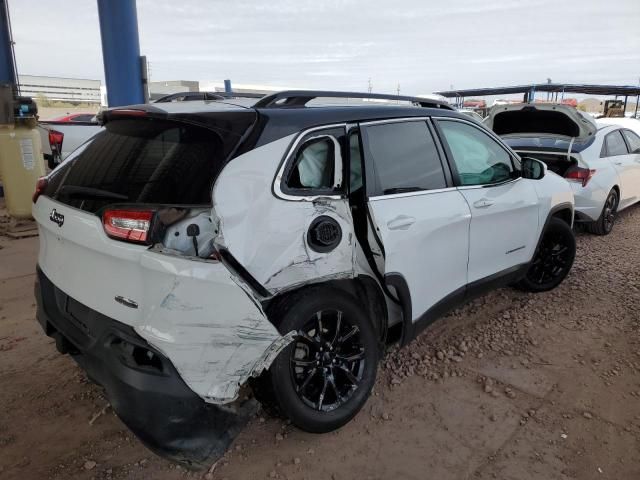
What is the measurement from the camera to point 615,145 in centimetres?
704

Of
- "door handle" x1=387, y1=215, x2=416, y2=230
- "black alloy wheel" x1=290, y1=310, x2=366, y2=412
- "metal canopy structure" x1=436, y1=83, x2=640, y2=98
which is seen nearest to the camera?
"black alloy wheel" x1=290, y1=310, x2=366, y2=412

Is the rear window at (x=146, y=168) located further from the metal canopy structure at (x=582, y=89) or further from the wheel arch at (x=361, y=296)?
the metal canopy structure at (x=582, y=89)

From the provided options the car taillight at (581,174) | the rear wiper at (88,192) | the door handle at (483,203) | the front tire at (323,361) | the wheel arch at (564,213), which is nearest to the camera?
the rear wiper at (88,192)

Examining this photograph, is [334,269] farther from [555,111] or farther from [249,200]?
[555,111]

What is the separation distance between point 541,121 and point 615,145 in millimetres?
1075

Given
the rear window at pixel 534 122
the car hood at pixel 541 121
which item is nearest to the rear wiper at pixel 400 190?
the car hood at pixel 541 121

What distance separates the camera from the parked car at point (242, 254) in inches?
80.7

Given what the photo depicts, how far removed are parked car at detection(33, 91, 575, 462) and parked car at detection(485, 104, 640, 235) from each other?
390 centimetres

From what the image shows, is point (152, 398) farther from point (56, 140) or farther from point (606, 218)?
point (56, 140)

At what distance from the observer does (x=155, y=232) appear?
6.67 feet

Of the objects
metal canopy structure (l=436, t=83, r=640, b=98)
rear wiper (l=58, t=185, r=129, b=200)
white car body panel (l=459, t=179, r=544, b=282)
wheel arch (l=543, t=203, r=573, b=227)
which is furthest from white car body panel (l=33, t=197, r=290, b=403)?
metal canopy structure (l=436, t=83, r=640, b=98)

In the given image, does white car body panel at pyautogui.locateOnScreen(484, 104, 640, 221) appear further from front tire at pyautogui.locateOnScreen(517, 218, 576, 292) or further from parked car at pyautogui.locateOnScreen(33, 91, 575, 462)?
parked car at pyautogui.locateOnScreen(33, 91, 575, 462)

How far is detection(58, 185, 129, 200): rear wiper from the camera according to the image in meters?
2.24

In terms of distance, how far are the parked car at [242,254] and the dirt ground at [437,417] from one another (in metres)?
0.27
